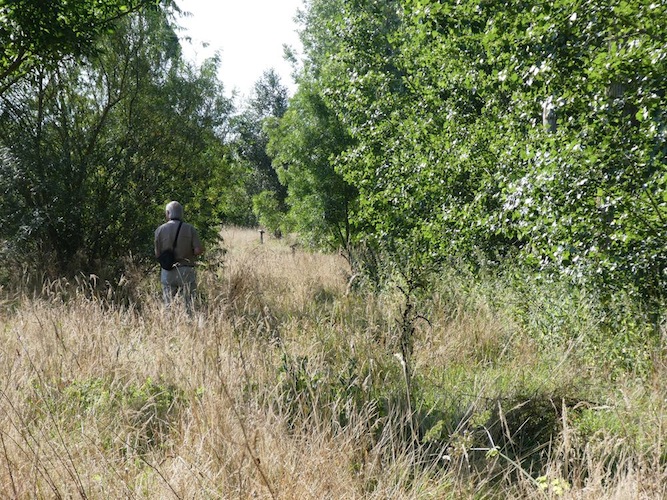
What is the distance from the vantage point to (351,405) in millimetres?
3471

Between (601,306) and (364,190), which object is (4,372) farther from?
(364,190)

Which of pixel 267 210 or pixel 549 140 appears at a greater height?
pixel 549 140

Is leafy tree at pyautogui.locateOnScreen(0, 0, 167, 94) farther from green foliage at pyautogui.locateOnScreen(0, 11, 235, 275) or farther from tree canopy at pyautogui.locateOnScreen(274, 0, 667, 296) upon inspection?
tree canopy at pyautogui.locateOnScreen(274, 0, 667, 296)

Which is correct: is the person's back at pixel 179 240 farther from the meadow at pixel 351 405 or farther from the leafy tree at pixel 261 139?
the leafy tree at pixel 261 139

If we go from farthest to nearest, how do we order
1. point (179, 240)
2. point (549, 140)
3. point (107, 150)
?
point (107, 150) < point (179, 240) < point (549, 140)

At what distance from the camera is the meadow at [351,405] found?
8.11ft

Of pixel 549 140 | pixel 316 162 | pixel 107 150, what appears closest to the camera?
pixel 549 140

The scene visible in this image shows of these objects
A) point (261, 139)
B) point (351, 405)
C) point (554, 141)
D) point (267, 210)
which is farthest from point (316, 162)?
point (261, 139)

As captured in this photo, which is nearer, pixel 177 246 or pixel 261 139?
pixel 177 246

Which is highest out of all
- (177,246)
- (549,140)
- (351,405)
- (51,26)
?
(51,26)

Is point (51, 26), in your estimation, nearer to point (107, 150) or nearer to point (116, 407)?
point (107, 150)

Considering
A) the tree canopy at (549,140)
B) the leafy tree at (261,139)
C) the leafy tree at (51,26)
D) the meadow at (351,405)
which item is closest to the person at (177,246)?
the meadow at (351,405)

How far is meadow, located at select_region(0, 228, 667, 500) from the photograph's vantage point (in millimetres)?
2471

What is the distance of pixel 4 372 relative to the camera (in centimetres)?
370
